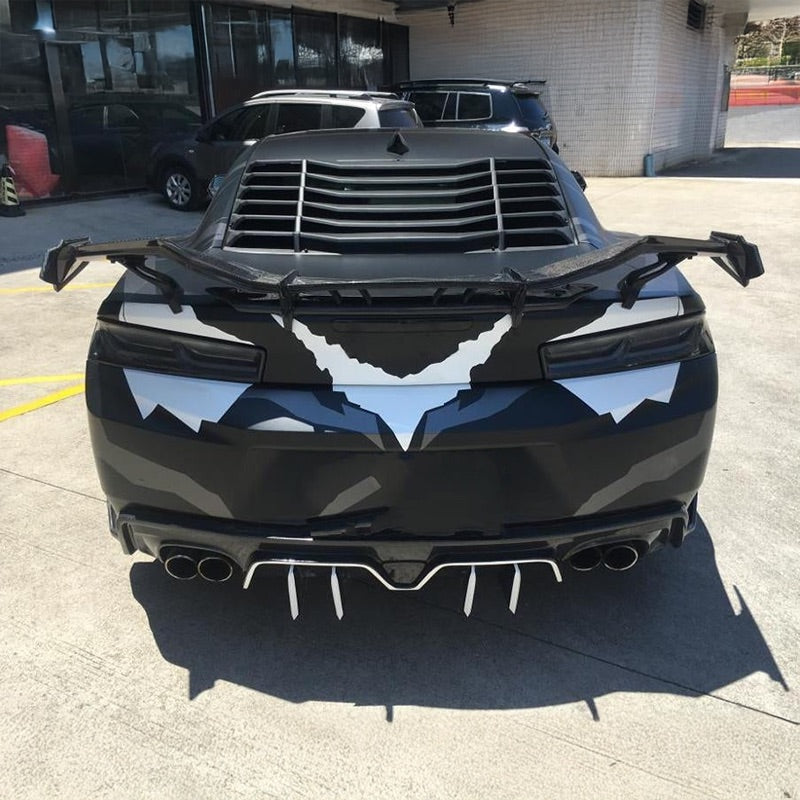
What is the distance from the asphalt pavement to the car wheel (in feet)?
29.7

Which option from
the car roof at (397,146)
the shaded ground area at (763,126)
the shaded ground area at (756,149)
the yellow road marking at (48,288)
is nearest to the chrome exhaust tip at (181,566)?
the car roof at (397,146)

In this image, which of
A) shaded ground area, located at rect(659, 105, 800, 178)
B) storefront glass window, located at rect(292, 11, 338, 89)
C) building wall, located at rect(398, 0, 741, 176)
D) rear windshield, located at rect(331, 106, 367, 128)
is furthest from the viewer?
shaded ground area, located at rect(659, 105, 800, 178)

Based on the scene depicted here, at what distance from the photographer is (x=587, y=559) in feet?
7.54

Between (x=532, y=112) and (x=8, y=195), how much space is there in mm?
8483

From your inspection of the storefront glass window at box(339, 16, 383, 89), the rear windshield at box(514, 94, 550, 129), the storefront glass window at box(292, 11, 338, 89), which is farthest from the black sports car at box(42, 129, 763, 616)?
the storefront glass window at box(339, 16, 383, 89)

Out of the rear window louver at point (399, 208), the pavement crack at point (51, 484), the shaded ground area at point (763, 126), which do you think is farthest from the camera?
the shaded ground area at point (763, 126)

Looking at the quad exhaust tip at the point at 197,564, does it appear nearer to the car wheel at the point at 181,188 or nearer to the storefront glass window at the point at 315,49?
the car wheel at the point at 181,188

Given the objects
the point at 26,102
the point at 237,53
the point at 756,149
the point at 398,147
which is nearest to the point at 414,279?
the point at 398,147

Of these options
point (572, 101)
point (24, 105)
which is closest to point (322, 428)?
point (24, 105)

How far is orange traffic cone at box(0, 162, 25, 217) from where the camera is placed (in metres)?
11.0

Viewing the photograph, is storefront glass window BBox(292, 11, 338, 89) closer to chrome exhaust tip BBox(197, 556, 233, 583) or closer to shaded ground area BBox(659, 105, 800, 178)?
shaded ground area BBox(659, 105, 800, 178)

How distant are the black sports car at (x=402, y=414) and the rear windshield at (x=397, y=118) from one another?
324 inches

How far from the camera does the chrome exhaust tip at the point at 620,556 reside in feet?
7.45

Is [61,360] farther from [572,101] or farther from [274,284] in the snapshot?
[572,101]
